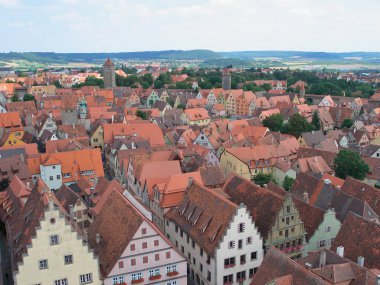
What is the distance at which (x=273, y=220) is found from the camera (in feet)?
162

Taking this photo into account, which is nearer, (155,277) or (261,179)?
(155,277)

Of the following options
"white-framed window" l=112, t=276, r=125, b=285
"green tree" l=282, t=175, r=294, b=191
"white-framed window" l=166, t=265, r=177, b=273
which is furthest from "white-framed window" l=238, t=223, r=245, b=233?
"green tree" l=282, t=175, r=294, b=191

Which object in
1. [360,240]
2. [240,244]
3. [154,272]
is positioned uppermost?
[360,240]

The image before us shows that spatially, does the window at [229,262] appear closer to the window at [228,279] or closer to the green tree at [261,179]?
the window at [228,279]

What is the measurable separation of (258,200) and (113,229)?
1921cm

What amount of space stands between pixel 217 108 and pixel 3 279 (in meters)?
141

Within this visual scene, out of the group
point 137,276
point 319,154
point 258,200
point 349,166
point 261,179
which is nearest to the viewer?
point 137,276

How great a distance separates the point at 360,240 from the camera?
44.1 m

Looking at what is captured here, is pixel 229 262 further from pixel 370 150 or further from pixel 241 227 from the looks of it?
pixel 370 150

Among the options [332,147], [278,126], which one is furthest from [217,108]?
[332,147]

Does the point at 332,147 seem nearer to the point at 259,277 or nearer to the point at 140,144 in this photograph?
the point at 140,144

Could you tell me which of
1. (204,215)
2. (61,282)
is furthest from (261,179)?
(61,282)

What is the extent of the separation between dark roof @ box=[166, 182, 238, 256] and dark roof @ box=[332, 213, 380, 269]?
12186 millimetres

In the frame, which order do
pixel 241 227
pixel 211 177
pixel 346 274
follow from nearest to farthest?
pixel 346 274 → pixel 241 227 → pixel 211 177
